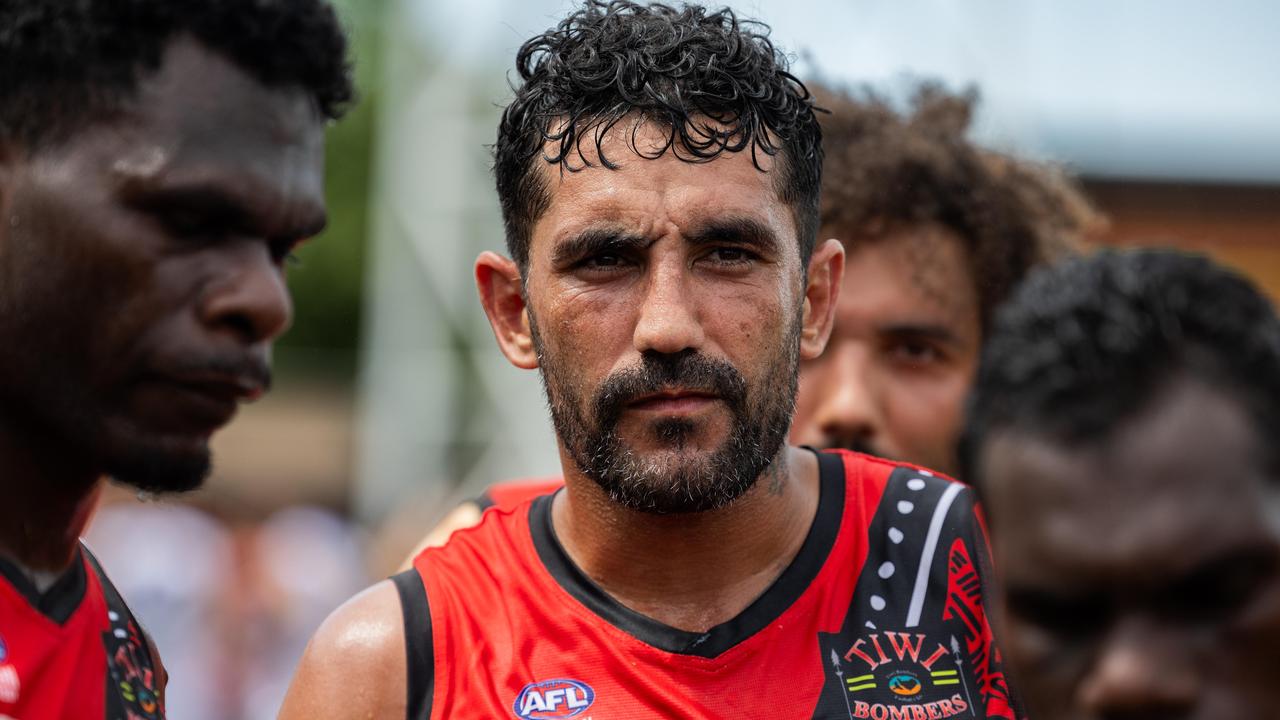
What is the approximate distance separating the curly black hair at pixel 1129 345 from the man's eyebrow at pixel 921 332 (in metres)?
2.55

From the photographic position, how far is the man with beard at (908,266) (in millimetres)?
4434

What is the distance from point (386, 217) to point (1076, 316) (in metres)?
8.17

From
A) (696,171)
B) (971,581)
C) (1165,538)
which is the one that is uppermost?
(696,171)

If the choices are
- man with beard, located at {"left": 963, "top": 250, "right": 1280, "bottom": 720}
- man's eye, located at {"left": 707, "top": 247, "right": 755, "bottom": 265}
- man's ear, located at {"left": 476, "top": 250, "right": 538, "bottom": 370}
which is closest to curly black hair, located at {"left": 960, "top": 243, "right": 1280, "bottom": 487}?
man with beard, located at {"left": 963, "top": 250, "right": 1280, "bottom": 720}

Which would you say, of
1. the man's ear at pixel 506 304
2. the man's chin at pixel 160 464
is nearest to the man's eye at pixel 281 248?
the man's chin at pixel 160 464

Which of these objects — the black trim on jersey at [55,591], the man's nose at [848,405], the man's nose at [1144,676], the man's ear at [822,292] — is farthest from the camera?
the man's nose at [848,405]

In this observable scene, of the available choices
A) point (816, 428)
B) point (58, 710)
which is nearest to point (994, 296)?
point (816, 428)

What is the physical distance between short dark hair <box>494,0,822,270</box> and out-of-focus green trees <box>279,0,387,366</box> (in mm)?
25214

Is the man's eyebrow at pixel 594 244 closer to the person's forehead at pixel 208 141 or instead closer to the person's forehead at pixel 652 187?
the person's forehead at pixel 652 187

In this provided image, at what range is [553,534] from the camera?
3244 millimetres

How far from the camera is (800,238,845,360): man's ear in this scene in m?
3.36

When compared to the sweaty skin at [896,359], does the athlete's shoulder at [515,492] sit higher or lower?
lower

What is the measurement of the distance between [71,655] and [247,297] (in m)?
0.75

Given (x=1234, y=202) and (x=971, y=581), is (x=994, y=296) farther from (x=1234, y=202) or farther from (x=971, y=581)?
(x=1234, y=202)
